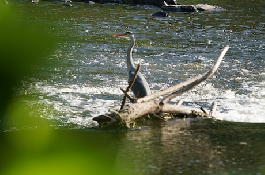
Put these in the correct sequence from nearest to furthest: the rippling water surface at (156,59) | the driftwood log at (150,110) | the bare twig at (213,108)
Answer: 1. the driftwood log at (150,110)
2. the bare twig at (213,108)
3. the rippling water surface at (156,59)

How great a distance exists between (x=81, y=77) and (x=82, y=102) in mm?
2341

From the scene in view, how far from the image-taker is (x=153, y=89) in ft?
38.1

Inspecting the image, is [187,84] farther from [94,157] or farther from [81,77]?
[94,157]

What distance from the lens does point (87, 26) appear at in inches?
793

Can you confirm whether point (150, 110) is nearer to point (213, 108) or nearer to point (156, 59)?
point (213, 108)

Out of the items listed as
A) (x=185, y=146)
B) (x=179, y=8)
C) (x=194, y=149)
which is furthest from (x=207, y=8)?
(x=194, y=149)

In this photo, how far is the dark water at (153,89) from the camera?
1214 mm

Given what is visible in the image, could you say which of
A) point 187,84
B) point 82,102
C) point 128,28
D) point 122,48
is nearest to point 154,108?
point 187,84

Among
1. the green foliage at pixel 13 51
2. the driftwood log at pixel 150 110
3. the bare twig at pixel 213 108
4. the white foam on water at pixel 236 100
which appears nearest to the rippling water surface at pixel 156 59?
the white foam on water at pixel 236 100

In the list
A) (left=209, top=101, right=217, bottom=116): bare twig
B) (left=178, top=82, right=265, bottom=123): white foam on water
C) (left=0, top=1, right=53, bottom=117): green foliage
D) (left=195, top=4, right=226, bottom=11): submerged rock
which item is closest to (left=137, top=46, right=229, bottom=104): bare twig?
(left=209, top=101, right=217, bottom=116): bare twig

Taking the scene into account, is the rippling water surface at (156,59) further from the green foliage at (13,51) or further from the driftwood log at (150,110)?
the green foliage at (13,51)

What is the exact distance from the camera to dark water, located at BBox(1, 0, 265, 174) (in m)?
1.21

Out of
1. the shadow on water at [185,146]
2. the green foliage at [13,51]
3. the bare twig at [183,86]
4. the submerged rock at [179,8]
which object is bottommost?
the shadow on water at [185,146]

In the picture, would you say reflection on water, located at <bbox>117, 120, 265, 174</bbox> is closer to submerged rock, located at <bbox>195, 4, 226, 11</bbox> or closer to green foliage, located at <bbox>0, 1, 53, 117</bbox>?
green foliage, located at <bbox>0, 1, 53, 117</bbox>
